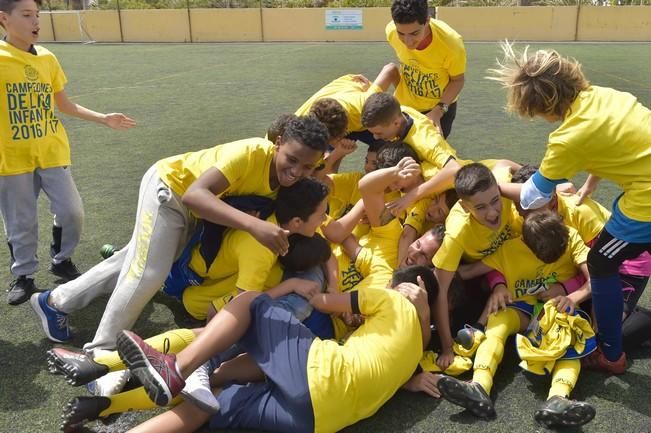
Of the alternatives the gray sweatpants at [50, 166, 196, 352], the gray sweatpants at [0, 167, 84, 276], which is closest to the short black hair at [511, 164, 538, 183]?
the gray sweatpants at [50, 166, 196, 352]

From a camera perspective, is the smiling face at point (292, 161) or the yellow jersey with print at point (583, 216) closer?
the smiling face at point (292, 161)

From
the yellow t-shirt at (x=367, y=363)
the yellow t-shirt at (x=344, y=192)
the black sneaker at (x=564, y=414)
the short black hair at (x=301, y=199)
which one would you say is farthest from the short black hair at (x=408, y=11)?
the black sneaker at (x=564, y=414)

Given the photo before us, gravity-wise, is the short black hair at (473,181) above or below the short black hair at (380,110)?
below

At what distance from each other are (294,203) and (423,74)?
98.4 inches

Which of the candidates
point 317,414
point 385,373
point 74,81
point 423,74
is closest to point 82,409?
point 317,414

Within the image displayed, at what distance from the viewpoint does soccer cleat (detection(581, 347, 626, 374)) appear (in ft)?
9.95

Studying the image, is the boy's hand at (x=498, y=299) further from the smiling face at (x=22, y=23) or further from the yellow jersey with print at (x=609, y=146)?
the smiling face at (x=22, y=23)

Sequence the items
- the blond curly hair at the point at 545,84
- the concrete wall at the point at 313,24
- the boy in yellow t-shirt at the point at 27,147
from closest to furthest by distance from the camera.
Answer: the blond curly hair at the point at 545,84 → the boy in yellow t-shirt at the point at 27,147 → the concrete wall at the point at 313,24

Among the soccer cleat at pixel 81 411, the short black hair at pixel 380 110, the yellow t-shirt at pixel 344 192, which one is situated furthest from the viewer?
the yellow t-shirt at pixel 344 192

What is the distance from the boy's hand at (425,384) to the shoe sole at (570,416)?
0.49m

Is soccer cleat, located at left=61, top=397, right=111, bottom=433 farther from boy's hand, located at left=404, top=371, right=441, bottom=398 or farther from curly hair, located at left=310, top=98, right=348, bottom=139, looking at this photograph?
curly hair, located at left=310, top=98, right=348, bottom=139

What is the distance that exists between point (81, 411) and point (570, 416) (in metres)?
2.08

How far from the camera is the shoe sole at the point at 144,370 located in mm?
2357

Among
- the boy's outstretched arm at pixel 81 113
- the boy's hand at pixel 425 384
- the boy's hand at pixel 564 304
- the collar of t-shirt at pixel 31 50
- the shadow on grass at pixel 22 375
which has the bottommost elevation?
the shadow on grass at pixel 22 375
